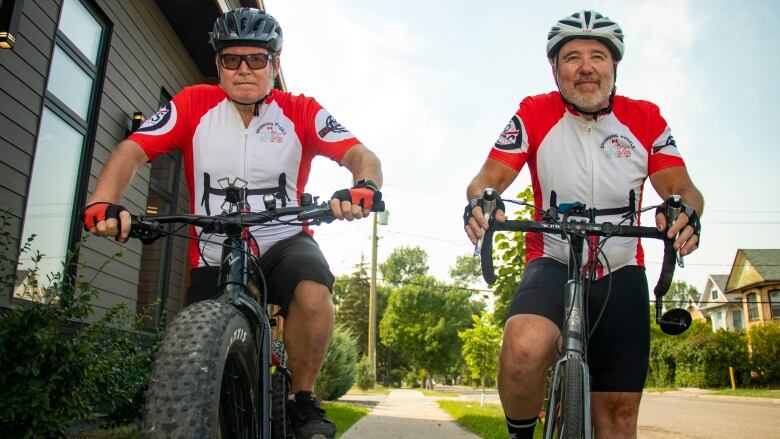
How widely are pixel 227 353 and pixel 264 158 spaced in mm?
1353

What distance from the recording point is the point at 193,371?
6.39ft

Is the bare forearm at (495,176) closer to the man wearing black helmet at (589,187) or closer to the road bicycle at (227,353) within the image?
the man wearing black helmet at (589,187)

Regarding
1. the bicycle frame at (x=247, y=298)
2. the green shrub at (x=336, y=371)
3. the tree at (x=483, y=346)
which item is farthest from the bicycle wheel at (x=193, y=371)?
the tree at (x=483, y=346)

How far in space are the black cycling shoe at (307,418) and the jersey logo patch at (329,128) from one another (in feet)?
4.08

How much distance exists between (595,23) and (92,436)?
5840mm

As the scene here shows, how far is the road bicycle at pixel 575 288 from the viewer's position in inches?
94.0

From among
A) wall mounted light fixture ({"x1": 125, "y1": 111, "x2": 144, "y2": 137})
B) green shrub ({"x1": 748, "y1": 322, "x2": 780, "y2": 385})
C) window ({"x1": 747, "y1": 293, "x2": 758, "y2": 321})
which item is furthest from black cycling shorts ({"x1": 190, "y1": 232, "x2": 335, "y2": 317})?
window ({"x1": 747, "y1": 293, "x2": 758, "y2": 321})

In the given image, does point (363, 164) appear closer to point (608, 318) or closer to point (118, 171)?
point (118, 171)

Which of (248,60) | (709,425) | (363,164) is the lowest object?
(709,425)

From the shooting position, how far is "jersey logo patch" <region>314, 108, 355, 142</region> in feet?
10.9

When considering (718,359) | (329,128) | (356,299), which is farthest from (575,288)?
(356,299)

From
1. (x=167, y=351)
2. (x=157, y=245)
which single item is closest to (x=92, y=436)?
(x=157, y=245)

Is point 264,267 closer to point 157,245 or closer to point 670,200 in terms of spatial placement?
point 670,200

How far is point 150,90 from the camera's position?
8906 mm
